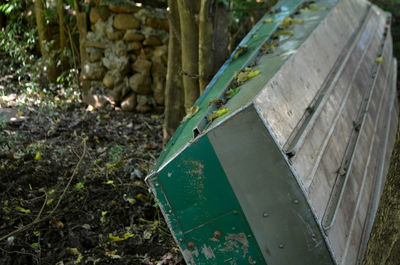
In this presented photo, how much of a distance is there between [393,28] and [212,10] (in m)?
6.79

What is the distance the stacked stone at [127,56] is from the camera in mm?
5625

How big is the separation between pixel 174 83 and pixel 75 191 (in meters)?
1.39

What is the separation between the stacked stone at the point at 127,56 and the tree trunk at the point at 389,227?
430 centimetres

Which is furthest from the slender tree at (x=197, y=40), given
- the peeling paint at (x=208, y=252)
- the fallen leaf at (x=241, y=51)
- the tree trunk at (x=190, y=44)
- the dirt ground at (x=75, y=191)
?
the peeling paint at (x=208, y=252)

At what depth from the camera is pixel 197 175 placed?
7.16ft

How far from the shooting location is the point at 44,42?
5.86 m

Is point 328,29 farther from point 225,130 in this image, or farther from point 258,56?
point 225,130

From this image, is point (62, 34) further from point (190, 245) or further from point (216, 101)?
point (190, 245)

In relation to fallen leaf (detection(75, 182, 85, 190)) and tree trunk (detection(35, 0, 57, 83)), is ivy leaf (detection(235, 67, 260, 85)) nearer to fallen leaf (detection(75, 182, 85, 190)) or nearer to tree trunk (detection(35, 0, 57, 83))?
fallen leaf (detection(75, 182, 85, 190))

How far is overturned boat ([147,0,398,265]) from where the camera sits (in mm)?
2121

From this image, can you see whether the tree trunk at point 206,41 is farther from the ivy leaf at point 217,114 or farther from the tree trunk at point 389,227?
the tree trunk at point 389,227

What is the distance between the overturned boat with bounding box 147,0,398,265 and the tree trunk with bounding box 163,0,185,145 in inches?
30.6

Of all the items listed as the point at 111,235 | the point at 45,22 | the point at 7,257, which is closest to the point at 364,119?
the point at 111,235

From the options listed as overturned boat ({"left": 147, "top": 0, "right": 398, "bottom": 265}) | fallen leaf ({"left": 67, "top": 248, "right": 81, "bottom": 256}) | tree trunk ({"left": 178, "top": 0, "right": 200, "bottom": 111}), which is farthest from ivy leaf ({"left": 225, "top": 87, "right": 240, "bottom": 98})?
fallen leaf ({"left": 67, "top": 248, "right": 81, "bottom": 256})
